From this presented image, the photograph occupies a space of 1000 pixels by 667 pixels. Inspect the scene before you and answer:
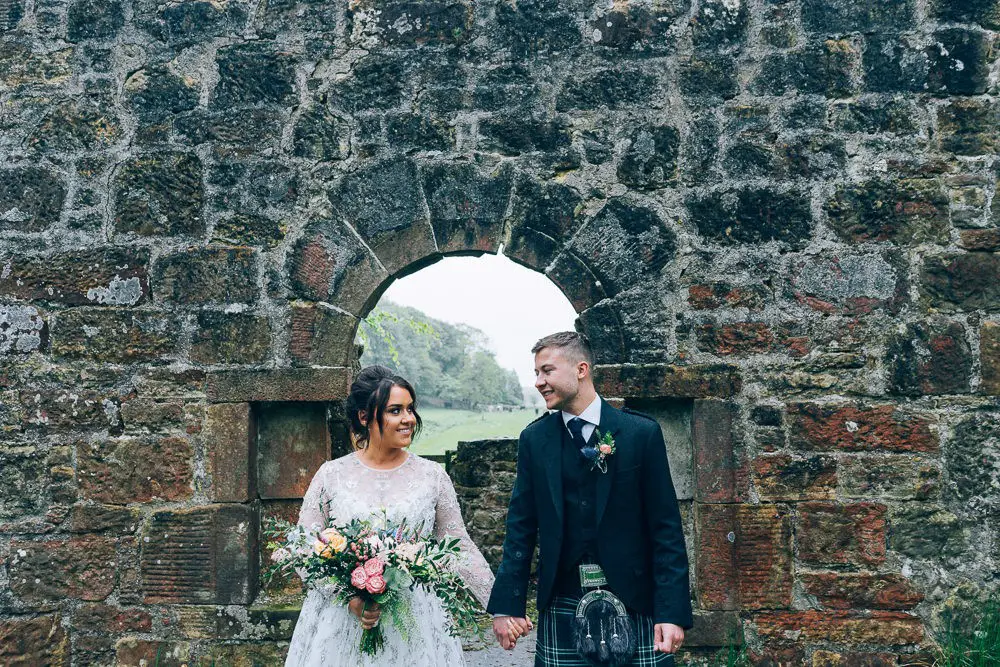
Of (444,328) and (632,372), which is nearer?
(632,372)

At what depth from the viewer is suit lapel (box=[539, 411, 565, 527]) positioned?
2961 millimetres

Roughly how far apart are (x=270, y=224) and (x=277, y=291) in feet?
1.24

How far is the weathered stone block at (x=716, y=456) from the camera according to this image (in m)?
4.22

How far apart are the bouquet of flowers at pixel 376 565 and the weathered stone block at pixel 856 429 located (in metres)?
2.16

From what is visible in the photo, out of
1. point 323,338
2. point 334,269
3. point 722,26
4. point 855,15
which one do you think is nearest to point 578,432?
point 323,338

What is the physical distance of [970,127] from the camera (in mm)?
4336

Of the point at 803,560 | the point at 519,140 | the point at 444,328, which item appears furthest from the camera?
the point at 444,328

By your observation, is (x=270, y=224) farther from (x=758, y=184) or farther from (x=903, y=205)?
(x=903, y=205)

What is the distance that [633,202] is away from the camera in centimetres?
442

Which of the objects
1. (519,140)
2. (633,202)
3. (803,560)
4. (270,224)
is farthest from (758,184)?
(270,224)

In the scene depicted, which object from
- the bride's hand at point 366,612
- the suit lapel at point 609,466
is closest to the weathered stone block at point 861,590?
the suit lapel at point 609,466

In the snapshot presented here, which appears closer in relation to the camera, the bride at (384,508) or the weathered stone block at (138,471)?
the bride at (384,508)

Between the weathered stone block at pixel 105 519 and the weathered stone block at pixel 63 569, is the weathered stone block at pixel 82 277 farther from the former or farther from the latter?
the weathered stone block at pixel 63 569

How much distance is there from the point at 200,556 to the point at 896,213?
13.5ft
